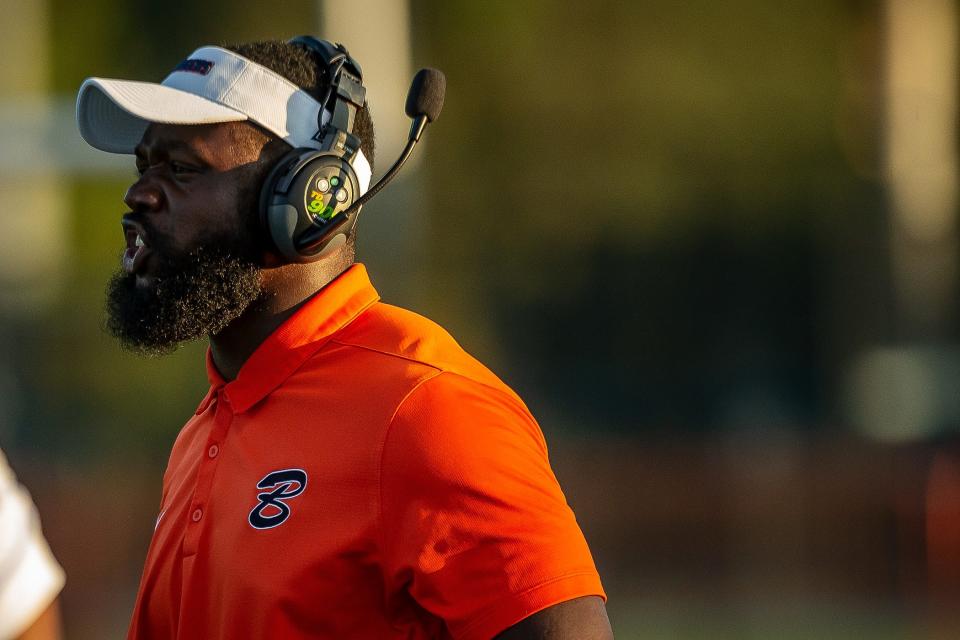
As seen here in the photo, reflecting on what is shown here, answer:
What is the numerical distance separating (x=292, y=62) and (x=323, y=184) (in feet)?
0.99

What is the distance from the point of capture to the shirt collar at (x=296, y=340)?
85.8 inches

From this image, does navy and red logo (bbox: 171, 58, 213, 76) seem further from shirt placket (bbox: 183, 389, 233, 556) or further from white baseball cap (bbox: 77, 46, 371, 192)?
shirt placket (bbox: 183, 389, 233, 556)

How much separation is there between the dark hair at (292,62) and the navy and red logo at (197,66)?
0.19ft

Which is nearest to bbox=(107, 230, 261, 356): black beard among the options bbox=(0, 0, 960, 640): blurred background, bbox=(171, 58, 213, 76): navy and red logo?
bbox=(171, 58, 213, 76): navy and red logo

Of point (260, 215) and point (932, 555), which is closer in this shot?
point (260, 215)

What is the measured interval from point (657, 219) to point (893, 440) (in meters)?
1.95

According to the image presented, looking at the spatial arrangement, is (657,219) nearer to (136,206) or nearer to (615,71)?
(615,71)

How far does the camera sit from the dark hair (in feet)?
7.88

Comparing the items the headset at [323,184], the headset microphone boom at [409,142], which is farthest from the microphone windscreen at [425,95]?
the headset at [323,184]

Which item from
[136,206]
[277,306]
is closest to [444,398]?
[277,306]

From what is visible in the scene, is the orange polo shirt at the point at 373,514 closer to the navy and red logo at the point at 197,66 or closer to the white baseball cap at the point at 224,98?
the white baseball cap at the point at 224,98

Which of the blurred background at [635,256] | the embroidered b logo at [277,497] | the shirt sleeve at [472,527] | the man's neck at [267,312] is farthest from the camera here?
the blurred background at [635,256]

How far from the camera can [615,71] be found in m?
8.05

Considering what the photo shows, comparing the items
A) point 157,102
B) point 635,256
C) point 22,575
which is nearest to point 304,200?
point 157,102
